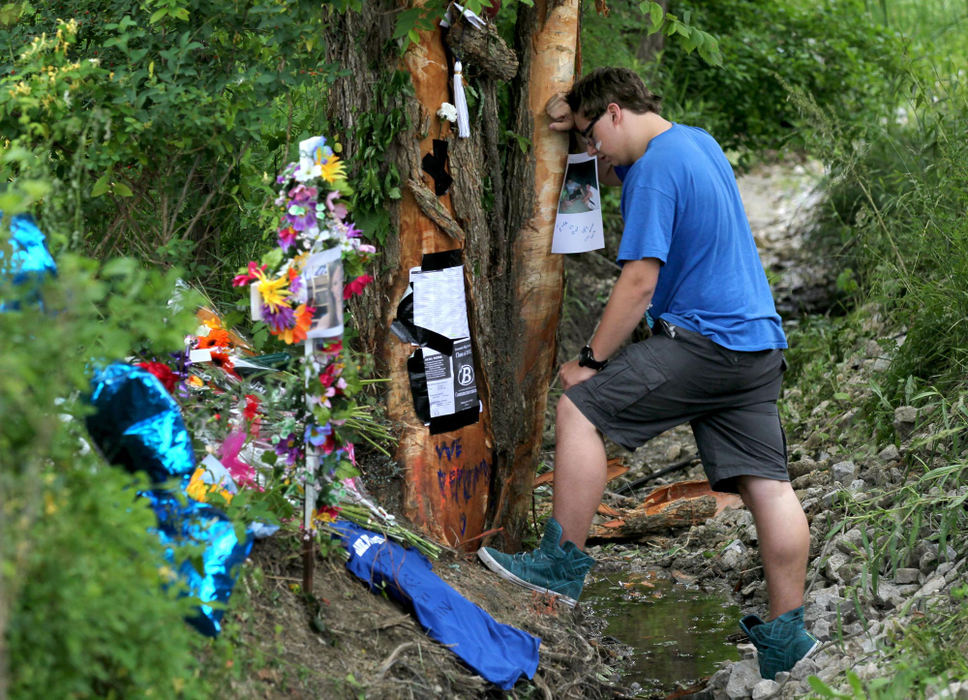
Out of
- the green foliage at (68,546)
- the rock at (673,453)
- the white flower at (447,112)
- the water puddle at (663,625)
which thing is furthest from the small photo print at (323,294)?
the rock at (673,453)

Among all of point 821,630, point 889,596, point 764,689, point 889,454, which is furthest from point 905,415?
point 764,689

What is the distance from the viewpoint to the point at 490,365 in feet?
12.6

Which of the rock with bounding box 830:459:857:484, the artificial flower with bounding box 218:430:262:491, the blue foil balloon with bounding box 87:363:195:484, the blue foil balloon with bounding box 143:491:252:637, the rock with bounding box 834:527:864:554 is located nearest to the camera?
the blue foil balloon with bounding box 143:491:252:637

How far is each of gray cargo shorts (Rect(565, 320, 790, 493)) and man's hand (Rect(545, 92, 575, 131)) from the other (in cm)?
88

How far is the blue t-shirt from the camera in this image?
3352mm

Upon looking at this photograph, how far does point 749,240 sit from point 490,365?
40.4 inches

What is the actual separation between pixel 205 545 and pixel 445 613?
1090mm

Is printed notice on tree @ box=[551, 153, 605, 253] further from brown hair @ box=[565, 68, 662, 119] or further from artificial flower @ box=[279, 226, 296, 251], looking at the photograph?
artificial flower @ box=[279, 226, 296, 251]

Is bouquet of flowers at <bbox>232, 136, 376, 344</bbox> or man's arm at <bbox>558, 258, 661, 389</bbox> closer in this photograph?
bouquet of flowers at <bbox>232, 136, 376, 344</bbox>

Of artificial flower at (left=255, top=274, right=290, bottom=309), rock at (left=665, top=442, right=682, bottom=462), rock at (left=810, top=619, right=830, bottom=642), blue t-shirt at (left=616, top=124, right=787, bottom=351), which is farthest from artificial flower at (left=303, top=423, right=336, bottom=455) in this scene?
rock at (left=665, top=442, right=682, bottom=462)

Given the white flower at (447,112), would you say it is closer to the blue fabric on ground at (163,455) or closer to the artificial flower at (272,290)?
the artificial flower at (272,290)

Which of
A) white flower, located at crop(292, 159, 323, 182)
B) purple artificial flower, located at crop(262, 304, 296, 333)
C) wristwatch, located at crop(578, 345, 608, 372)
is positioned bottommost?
wristwatch, located at crop(578, 345, 608, 372)

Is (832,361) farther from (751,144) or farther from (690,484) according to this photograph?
(751,144)

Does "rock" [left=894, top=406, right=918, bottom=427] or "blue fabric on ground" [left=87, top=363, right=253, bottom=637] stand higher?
"blue fabric on ground" [left=87, top=363, right=253, bottom=637]
